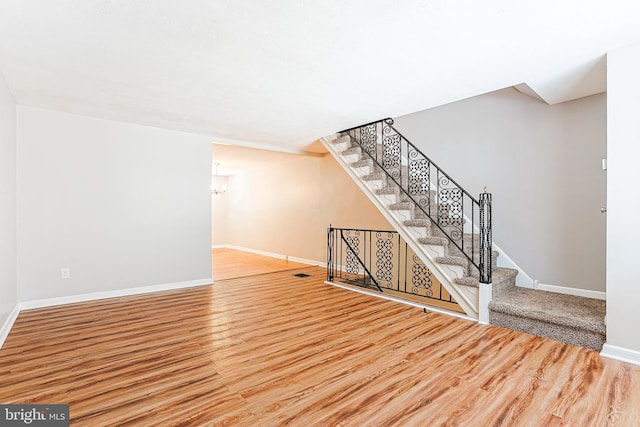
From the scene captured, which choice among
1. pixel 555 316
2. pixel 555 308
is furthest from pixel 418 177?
pixel 555 316

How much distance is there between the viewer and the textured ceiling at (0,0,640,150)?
200cm

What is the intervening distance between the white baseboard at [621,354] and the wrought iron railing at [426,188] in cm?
151

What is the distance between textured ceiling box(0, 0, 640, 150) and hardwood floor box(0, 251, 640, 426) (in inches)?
95.7

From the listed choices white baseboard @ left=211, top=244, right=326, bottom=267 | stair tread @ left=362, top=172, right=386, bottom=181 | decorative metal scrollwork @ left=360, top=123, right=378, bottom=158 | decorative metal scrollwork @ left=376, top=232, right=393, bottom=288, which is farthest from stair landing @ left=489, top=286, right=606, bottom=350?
white baseboard @ left=211, top=244, right=326, bottom=267

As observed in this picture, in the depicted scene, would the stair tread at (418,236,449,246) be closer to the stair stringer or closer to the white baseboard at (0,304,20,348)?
the stair stringer

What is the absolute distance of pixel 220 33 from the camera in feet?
7.37

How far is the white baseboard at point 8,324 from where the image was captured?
2.91m

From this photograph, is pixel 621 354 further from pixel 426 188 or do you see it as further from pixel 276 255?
pixel 276 255

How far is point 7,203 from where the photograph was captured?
3.25m

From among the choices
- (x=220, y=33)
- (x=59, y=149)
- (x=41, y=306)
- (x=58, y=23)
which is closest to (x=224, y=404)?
(x=220, y=33)

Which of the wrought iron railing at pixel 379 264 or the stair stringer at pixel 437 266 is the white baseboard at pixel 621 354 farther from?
the wrought iron railing at pixel 379 264

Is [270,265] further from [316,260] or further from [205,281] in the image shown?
[205,281]

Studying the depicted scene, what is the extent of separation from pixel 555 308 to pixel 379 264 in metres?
3.18

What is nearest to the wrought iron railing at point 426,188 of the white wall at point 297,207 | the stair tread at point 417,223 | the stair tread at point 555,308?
the stair tread at point 417,223
